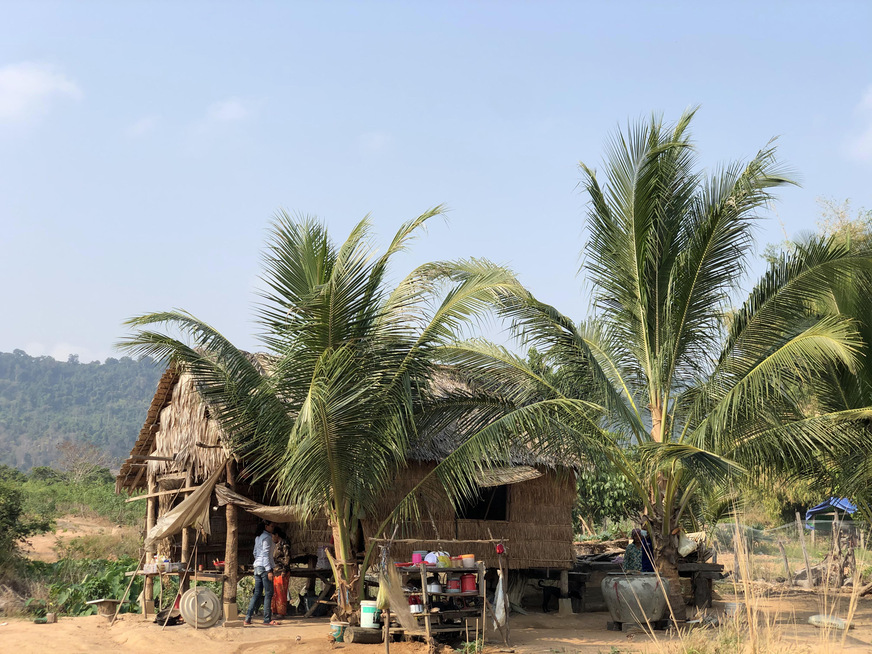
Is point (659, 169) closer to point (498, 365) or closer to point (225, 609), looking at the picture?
point (498, 365)

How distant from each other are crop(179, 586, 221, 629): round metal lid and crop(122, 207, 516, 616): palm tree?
68.9 inches

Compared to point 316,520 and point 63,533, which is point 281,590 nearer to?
point 316,520

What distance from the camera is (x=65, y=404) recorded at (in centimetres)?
10644

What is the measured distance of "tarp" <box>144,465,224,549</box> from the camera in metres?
10.3

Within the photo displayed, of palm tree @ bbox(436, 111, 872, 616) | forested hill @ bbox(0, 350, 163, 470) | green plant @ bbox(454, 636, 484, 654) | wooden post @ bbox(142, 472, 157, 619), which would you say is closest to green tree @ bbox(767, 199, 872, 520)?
palm tree @ bbox(436, 111, 872, 616)

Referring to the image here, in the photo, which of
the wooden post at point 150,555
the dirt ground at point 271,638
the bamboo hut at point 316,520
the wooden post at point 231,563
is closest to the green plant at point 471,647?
the dirt ground at point 271,638

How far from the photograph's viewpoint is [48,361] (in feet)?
401

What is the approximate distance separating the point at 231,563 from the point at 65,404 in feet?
350

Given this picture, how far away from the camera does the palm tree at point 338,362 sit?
342 inches

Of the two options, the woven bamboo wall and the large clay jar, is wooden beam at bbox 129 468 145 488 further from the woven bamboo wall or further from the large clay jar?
the large clay jar

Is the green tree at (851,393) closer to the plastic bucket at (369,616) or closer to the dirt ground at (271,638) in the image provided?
the dirt ground at (271,638)

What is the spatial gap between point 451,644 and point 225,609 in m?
3.03

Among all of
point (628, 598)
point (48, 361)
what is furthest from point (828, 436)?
point (48, 361)

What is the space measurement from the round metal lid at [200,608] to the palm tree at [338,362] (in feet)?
5.74
